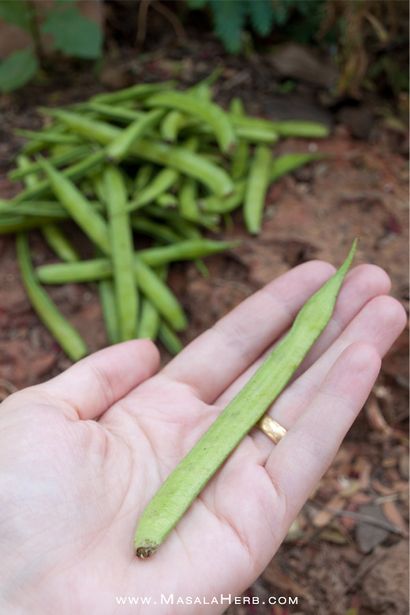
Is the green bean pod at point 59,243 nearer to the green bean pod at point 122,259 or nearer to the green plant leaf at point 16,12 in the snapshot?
the green bean pod at point 122,259

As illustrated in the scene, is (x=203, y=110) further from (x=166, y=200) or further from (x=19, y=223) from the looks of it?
(x=19, y=223)

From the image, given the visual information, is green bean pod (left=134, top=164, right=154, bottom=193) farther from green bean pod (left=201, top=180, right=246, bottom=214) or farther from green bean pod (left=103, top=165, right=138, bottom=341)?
green bean pod (left=201, top=180, right=246, bottom=214)

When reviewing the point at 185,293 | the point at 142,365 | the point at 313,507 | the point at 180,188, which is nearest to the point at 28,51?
the point at 180,188

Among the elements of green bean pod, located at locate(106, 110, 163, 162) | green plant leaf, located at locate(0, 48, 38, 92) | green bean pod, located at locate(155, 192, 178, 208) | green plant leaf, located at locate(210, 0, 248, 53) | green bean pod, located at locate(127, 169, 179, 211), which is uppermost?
green plant leaf, located at locate(210, 0, 248, 53)

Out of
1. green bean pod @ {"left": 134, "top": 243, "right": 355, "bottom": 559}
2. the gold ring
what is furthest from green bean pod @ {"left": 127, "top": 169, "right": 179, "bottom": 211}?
the gold ring

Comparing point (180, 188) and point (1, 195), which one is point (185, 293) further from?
point (1, 195)

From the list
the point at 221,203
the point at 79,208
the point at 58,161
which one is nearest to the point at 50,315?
the point at 79,208
